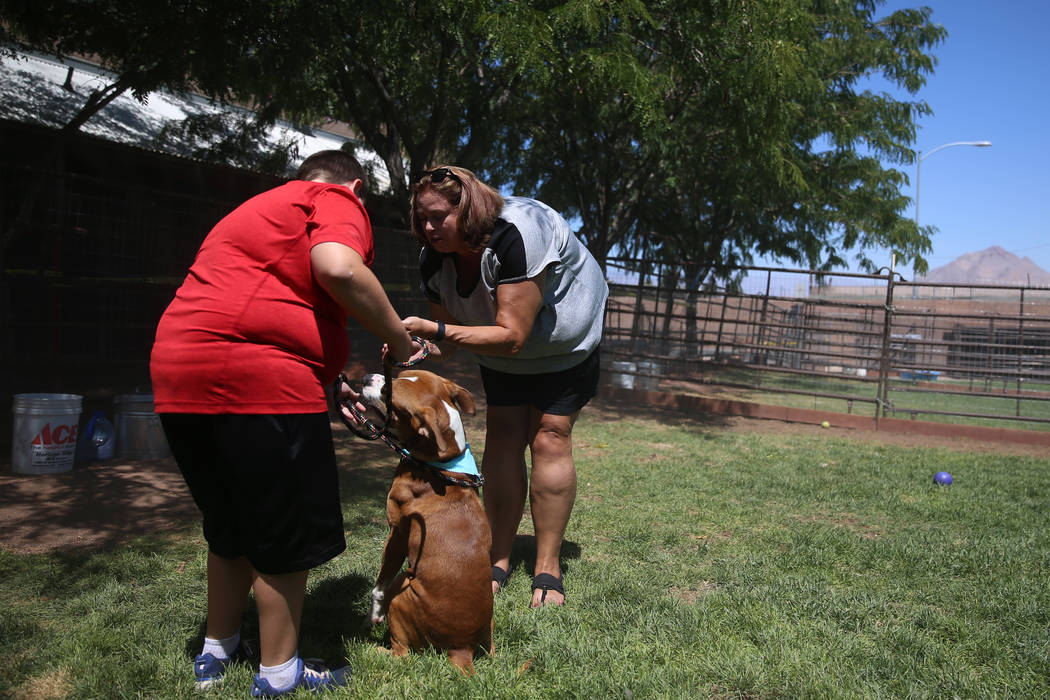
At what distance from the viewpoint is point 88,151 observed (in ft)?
32.4

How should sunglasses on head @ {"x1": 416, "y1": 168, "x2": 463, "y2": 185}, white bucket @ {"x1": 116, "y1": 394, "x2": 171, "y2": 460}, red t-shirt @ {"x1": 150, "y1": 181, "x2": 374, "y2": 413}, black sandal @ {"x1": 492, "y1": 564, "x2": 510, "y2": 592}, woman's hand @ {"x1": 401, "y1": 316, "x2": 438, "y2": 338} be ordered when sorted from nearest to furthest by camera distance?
red t-shirt @ {"x1": 150, "y1": 181, "x2": 374, "y2": 413}
woman's hand @ {"x1": 401, "y1": 316, "x2": 438, "y2": 338}
sunglasses on head @ {"x1": 416, "y1": 168, "x2": 463, "y2": 185}
black sandal @ {"x1": 492, "y1": 564, "x2": 510, "y2": 592}
white bucket @ {"x1": 116, "y1": 394, "x2": 171, "y2": 460}

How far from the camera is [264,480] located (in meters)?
2.14

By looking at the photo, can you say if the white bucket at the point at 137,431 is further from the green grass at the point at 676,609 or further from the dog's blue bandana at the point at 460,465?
the dog's blue bandana at the point at 460,465

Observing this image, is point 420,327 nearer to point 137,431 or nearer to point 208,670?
point 208,670

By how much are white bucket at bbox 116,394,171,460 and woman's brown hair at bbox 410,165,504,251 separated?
4.18 metres

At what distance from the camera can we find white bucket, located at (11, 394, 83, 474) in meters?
5.22

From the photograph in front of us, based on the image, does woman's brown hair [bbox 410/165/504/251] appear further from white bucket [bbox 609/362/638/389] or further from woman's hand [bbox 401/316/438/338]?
white bucket [bbox 609/362/638/389]

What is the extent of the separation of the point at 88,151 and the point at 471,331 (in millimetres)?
9493

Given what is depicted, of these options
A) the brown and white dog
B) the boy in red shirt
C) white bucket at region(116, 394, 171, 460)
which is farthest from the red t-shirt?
white bucket at region(116, 394, 171, 460)

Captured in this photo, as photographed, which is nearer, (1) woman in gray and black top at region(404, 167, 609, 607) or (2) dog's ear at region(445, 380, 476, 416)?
(1) woman in gray and black top at region(404, 167, 609, 607)

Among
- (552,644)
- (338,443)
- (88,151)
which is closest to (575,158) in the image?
(88,151)

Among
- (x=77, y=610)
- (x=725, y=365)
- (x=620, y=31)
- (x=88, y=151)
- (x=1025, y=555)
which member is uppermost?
(x=620, y=31)

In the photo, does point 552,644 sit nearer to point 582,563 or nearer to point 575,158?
point 582,563

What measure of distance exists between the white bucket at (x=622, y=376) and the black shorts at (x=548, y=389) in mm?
9079
